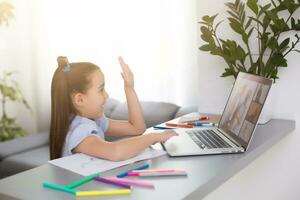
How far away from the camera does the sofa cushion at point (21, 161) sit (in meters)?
2.91

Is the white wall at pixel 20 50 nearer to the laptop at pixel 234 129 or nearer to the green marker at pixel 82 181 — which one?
the laptop at pixel 234 129

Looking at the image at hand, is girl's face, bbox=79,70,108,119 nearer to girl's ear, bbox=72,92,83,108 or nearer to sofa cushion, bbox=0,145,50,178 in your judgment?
girl's ear, bbox=72,92,83,108

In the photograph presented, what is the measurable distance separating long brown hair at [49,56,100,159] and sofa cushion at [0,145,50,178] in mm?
1606

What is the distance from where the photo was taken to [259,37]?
1.58 metres

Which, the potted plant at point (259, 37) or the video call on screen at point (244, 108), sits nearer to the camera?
the video call on screen at point (244, 108)

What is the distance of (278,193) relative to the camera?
1699 mm

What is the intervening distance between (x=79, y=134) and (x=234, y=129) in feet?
1.65

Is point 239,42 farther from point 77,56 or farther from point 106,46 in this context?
point 77,56

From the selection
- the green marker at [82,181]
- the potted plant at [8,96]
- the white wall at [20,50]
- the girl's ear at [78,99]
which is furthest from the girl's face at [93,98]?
the white wall at [20,50]

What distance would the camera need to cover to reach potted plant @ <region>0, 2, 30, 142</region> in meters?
3.65

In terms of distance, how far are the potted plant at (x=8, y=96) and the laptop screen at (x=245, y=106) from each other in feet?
8.76

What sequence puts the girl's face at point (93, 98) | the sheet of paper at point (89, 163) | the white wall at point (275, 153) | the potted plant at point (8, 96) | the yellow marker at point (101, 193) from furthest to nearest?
the potted plant at point (8, 96)
the white wall at point (275, 153)
the girl's face at point (93, 98)
the sheet of paper at point (89, 163)
the yellow marker at point (101, 193)

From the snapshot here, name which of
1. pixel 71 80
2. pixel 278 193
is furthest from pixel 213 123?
pixel 71 80

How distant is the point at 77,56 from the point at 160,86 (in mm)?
873
